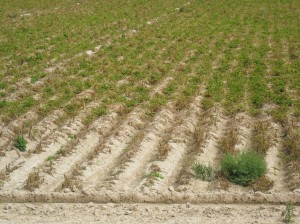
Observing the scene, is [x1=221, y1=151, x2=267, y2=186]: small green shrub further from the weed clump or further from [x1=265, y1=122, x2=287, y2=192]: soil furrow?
[x1=265, y1=122, x2=287, y2=192]: soil furrow

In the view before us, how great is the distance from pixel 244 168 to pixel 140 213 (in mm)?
2803

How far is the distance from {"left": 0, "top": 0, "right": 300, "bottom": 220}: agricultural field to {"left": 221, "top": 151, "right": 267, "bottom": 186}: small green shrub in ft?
0.09

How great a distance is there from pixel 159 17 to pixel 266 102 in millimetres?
18058

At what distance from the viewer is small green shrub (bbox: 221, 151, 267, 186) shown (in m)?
9.65

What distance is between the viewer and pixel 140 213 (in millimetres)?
8602

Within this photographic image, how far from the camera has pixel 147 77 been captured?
17281mm

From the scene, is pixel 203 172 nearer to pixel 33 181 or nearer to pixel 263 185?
pixel 263 185

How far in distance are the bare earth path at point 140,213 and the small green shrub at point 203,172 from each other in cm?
101

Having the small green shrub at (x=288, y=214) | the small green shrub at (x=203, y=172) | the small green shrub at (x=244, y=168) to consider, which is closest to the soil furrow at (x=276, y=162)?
the small green shrub at (x=244, y=168)

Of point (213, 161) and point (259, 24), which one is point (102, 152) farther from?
point (259, 24)

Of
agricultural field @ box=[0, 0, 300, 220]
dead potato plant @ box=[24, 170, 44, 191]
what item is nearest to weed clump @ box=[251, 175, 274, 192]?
agricultural field @ box=[0, 0, 300, 220]

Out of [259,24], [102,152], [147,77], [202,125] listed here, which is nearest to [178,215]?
[102,152]

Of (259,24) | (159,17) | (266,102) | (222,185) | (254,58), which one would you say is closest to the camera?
(222,185)

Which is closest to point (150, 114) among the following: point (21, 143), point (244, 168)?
point (21, 143)
